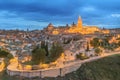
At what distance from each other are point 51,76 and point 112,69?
11.9 meters

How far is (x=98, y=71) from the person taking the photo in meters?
48.3

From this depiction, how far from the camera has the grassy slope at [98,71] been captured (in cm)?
4559

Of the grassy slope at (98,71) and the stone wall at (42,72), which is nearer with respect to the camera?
the stone wall at (42,72)

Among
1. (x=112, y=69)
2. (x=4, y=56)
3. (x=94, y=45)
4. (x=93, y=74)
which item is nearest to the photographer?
(x=93, y=74)

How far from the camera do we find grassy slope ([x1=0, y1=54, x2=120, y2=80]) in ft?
150

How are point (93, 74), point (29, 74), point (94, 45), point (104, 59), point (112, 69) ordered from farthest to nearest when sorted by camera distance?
point (94, 45)
point (104, 59)
point (112, 69)
point (93, 74)
point (29, 74)

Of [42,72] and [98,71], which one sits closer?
[42,72]

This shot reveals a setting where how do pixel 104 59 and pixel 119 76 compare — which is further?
pixel 104 59

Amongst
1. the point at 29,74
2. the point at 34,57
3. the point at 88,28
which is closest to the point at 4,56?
the point at 34,57

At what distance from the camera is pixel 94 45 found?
2918 inches

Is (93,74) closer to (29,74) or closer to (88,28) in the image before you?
(29,74)

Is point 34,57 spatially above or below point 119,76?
above

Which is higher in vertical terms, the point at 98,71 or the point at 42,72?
the point at 42,72

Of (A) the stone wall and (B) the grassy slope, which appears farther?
(B) the grassy slope
